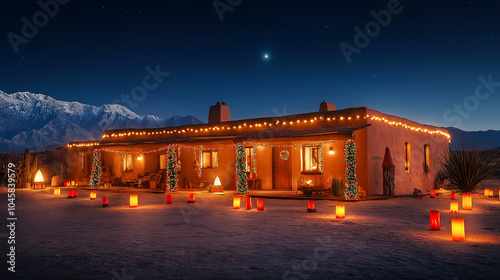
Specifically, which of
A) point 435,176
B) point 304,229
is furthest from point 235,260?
point 435,176

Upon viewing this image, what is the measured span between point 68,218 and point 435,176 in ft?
62.3

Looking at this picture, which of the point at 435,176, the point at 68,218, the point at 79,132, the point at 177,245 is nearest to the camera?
the point at 177,245

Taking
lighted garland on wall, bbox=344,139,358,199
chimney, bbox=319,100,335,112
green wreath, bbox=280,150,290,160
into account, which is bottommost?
lighted garland on wall, bbox=344,139,358,199

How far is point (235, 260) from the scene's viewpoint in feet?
19.6

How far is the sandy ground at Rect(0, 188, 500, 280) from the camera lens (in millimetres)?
5363

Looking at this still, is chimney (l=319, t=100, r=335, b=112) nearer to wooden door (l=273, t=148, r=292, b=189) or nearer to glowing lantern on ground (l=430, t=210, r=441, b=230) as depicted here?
wooden door (l=273, t=148, r=292, b=189)

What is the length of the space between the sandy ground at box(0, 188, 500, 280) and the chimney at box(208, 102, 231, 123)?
13.3 m

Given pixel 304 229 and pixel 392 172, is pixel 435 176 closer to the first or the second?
pixel 392 172

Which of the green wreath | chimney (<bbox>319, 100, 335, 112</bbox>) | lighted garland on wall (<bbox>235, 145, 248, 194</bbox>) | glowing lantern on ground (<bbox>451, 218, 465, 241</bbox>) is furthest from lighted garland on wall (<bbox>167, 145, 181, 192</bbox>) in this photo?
glowing lantern on ground (<bbox>451, 218, 465, 241</bbox>)

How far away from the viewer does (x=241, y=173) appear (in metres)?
17.8

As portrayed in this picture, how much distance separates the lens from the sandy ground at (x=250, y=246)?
5.36 m

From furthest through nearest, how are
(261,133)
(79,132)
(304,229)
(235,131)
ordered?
1. (79,132)
2. (235,131)
3. (261,133)
4. (304,229)

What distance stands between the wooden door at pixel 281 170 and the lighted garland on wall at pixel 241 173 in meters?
3.47

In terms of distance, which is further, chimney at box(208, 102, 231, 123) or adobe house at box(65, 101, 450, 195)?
chimney at box(208, 102, 231, 123)
